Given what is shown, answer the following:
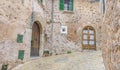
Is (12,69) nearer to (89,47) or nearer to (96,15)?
(89,47)

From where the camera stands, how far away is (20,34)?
301 inches

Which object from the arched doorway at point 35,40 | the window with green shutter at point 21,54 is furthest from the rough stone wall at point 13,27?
the arched doorway at point 35,40

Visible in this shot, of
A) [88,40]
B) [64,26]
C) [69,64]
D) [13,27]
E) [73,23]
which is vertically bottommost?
[69,64]

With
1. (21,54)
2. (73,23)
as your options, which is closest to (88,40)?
(73,23)

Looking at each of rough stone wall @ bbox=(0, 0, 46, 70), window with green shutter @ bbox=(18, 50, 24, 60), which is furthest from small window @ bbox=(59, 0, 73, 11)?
window with green shutter @ bbox=(18, 50, 24, 60)

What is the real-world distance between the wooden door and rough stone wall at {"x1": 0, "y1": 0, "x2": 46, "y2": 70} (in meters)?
1.23

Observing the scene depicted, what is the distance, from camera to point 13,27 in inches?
284

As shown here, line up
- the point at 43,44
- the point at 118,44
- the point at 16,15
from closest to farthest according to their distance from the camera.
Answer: the point at 118,44 < the point at 16,15 < the point at 43,44

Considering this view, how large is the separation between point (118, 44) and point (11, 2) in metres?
6.21

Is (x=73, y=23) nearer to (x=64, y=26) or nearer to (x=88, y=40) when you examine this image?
(x=64, y=26)

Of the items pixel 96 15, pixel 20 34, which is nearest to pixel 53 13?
pixel 96 15

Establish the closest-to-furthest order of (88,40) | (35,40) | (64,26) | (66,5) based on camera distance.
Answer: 1. (35,40)
2. (88,40)
3. (64,26)
4. (66,5)

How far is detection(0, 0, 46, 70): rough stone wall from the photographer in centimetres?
660

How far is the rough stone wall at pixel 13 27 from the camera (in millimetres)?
6600
